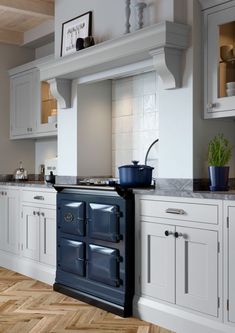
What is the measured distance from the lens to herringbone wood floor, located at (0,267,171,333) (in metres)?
3.15

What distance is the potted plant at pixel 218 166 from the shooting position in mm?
3066

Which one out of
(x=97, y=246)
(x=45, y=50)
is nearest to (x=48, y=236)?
(x=97, y=246)

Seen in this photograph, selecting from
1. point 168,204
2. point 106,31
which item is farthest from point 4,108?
point 168,204

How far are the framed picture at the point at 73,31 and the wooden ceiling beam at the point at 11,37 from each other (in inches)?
54.3

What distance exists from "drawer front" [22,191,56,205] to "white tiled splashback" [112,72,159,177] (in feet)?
2.05

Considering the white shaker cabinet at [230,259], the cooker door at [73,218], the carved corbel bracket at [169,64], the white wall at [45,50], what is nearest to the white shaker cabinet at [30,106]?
the white wall at [45,50]

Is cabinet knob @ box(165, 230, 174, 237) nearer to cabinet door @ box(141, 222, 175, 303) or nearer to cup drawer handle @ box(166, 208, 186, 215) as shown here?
cabinet door @ box(141, 222, 175, 303)

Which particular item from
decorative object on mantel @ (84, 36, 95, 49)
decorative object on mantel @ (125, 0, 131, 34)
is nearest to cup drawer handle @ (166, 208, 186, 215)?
decorative object on mantel @ (125, 0, 131, 34)

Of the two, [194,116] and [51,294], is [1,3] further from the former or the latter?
[51,294]

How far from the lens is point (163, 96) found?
11.2 feet

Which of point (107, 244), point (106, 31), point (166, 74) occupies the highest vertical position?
point (106, 31)

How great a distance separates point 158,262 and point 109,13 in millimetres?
1973

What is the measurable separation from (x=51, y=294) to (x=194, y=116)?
187 centimetres

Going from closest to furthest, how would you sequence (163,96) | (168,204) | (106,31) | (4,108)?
(168,204), (163,96), (106,31), (4,108)
